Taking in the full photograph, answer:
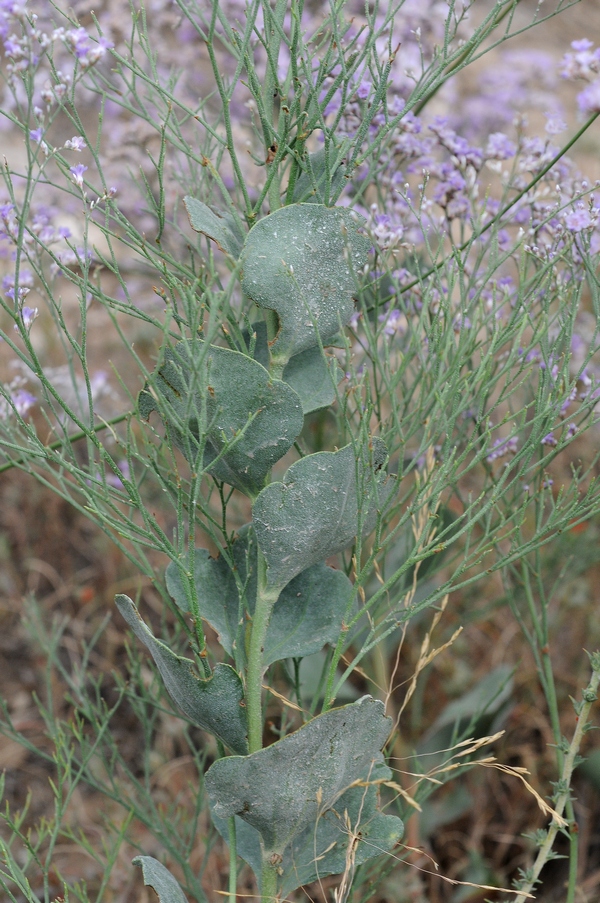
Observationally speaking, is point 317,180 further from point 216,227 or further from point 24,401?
point 24,401

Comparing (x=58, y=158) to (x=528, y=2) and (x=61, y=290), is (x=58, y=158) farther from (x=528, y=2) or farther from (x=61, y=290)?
(x=528, y=2)

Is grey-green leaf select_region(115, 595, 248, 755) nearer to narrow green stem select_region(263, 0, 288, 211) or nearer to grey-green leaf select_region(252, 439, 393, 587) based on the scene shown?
grey-green leaf select_region(252, 439, 393, 587)

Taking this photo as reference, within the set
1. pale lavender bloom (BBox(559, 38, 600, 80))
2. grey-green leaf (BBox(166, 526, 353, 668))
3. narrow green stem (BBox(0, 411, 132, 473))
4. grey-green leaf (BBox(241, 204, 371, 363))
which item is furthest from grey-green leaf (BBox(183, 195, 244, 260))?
pale lavender bloom (BBox(559, 38, 600, 80))

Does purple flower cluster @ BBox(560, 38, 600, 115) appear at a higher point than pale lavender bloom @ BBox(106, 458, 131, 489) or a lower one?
higher

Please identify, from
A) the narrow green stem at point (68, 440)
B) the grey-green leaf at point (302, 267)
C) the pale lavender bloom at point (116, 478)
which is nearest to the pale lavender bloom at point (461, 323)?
the grey-green leaf at point (302, 267)

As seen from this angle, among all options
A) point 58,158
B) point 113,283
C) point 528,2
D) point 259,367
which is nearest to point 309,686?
point 259,367

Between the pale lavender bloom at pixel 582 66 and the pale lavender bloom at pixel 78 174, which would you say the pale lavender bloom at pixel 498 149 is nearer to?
the pale lavender bloom at pixel 582 66
